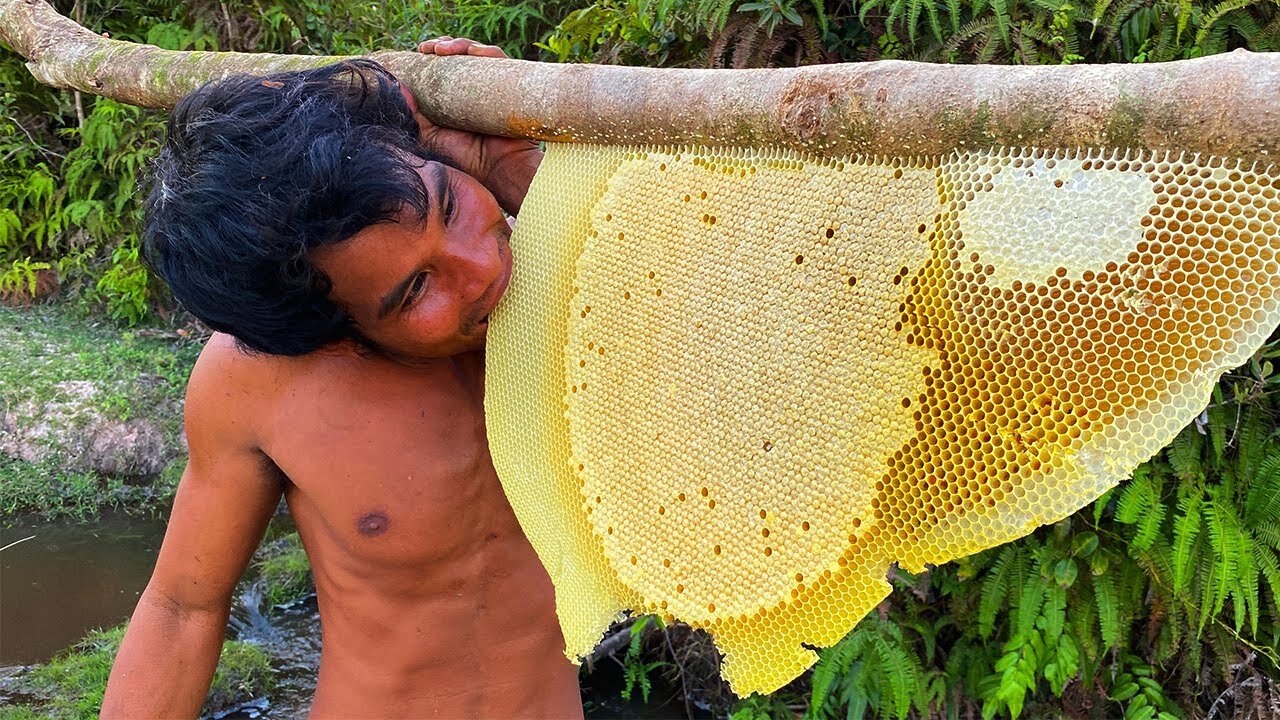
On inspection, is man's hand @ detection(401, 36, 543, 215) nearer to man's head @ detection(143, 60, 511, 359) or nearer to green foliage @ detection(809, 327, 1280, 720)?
man's head @ detection(143, 60, 511, 359)

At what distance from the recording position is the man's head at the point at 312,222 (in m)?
1.12

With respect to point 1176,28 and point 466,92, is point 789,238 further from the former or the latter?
point 1176,28

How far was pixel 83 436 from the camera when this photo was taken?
15.6 ft

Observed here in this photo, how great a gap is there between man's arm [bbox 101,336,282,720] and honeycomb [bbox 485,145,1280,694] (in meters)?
0.40

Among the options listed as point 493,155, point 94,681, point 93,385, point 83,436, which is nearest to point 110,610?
point 94,681

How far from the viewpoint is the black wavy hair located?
112 centimetres

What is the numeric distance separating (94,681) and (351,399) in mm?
2913

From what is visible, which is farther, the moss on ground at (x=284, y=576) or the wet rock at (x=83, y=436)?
the wet rock at (x=83, y=436)

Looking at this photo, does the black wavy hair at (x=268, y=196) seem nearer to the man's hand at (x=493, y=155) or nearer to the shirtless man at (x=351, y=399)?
the shirtless man at (x=351, y=399)

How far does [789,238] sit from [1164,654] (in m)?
1.88

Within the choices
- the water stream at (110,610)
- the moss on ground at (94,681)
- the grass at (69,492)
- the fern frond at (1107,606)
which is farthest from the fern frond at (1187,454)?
the grass at (69,492)

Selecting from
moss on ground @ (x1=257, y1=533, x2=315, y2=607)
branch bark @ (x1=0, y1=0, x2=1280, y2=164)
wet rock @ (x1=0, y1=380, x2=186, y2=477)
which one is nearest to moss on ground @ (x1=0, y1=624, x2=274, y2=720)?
moss on ground @ (x1=257, y1=533, x2=315, y2=607)

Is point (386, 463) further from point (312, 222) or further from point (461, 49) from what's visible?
point (461, 49)

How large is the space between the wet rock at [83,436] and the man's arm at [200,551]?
3822 mm
